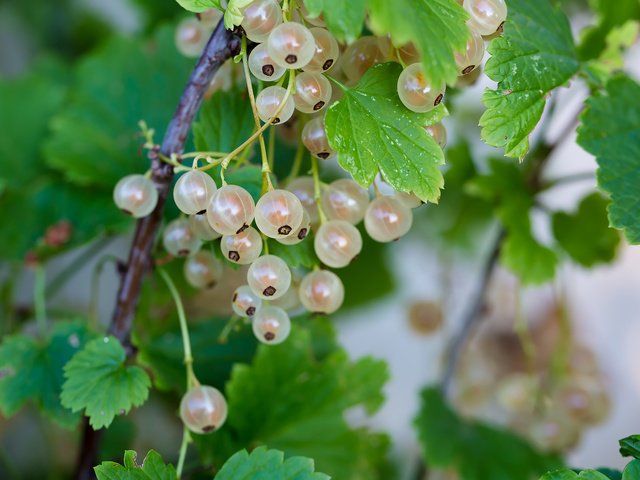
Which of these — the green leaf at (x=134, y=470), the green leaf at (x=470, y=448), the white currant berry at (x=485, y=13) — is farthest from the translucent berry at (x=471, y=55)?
the green leaf at (x=470, y=448)

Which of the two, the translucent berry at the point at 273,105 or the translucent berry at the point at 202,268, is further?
the translucent berry at the point at 202,268

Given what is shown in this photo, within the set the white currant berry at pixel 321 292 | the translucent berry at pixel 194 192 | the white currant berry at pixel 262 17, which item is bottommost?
the white currant berry at pixel 321 292

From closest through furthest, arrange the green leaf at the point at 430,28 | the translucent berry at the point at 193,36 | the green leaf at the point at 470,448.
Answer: the green leaf at the point at 430,28, the translucent berry at the point at 193,36, the green leaf at the point at 470,448

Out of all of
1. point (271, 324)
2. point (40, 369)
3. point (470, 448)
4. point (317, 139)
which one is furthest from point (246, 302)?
point (470, 448)

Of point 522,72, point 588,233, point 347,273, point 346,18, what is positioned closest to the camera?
point 346,18

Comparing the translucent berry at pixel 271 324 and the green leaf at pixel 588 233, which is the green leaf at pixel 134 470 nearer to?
the translucent berry at pixel 271 324

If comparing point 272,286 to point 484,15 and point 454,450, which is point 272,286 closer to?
point 484,15

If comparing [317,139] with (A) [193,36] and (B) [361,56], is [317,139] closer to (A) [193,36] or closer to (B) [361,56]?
(B) [361,56]
